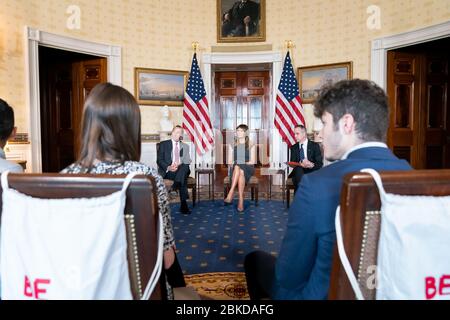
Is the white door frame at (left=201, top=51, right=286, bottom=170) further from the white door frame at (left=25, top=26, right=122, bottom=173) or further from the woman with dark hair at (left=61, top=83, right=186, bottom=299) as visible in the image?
the woman with dark hair at (left=61, top=83, right=186, bottom=299)

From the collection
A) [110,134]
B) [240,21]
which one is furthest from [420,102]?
[110,134]

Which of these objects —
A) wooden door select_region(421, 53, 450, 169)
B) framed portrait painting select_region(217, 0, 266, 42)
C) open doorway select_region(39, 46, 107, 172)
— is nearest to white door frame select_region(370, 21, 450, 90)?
wooden door select_region(421, 53, 450, 169)

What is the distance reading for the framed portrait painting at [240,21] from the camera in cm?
870

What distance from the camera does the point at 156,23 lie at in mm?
8445

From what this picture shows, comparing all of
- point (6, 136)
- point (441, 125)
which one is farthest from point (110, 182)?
point (441, 125)

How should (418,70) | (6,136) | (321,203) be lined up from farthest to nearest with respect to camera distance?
(418,70)
(6,136)
(321,203)

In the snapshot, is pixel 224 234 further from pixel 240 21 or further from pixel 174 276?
pixel 240 21

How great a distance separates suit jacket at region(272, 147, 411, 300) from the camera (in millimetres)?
1211

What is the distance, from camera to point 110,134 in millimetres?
1448

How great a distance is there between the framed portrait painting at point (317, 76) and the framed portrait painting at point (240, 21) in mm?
1397

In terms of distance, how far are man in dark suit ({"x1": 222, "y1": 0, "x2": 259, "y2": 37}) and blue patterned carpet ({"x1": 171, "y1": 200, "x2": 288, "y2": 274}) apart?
458 cm

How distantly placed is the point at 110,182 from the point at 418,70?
8074 mm

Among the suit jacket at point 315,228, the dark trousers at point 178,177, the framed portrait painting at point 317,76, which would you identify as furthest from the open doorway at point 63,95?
the suit jacket at point 315,228

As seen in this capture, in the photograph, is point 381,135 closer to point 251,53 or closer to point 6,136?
point 6,136
